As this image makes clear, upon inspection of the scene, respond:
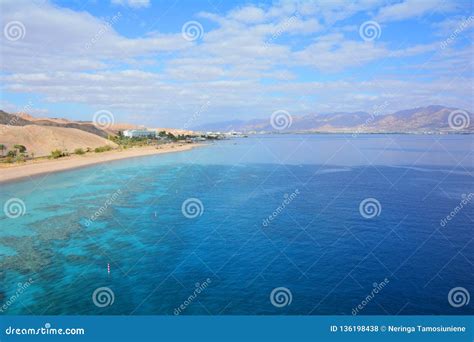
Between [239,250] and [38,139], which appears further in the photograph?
[38,139]

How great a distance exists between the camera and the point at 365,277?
2059cm

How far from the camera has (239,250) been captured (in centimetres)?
2486

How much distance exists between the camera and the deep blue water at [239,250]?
18250mm

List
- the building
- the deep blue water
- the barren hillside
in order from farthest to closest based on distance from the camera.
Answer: the building
the barren hillside
the deep blue water

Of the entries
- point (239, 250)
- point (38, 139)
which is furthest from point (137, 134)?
point (239, 250)

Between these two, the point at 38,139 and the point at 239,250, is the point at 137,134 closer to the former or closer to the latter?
the point at 38,139

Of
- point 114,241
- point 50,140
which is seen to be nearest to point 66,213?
point 114,241

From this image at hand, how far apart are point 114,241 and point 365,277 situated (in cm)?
1818

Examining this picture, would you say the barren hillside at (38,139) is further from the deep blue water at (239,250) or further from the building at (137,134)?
the building at (137,134)

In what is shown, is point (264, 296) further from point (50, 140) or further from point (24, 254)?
point (50, 140)

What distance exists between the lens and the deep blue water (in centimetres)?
1825

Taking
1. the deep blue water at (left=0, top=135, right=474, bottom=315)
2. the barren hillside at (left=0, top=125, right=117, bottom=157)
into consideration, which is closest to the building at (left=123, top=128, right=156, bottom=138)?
the barren hillside at (left=0, top=125, right=117, bottom=157)

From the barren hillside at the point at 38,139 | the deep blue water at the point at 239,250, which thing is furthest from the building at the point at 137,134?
the deep blue water at the point at 239,250

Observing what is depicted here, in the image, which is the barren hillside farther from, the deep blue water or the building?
the building
